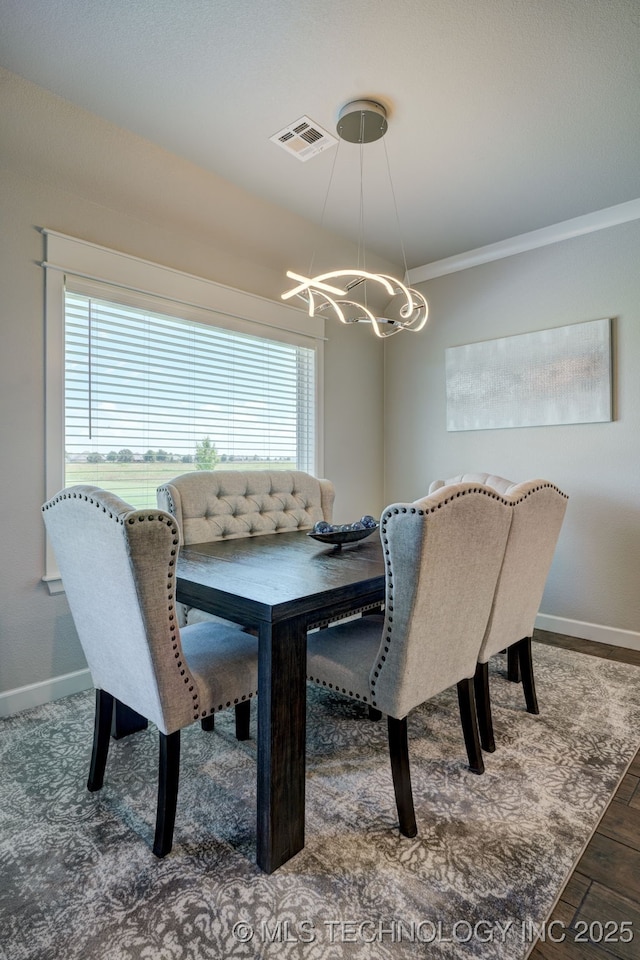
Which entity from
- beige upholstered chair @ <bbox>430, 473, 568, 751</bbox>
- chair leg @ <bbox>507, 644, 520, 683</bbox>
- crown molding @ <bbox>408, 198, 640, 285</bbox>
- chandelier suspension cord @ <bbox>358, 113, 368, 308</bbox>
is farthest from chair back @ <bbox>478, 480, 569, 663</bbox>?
crown molding @ <bbox>408, 198, 640, 285</bbox>

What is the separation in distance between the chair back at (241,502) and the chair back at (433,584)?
45.4 inches

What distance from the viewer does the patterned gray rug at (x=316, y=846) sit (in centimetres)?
112

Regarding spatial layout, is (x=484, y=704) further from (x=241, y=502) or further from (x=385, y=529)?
(x=241, y=502)

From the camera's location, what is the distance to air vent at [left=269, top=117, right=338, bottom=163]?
2186 mm

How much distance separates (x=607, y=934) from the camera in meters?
1.13

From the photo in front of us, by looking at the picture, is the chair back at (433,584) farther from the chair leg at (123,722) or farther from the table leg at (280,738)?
the chair leg at (123,722)

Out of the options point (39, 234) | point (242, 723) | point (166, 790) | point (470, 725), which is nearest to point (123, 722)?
point (242, 723)

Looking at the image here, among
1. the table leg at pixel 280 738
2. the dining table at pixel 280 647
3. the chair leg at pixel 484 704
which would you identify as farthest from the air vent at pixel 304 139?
the chair leg at pixel 484 704

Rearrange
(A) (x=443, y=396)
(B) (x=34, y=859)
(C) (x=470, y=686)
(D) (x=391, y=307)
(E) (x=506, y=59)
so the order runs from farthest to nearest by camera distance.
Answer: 1. (D) (x=391, y=307)
2. (A) (x=443, y=396)
3. (E) (x=506, y=59)
4. (C) (x=470, y=686)
5. (B) (x=34, y=859)

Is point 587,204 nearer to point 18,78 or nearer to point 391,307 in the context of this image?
point 391,307

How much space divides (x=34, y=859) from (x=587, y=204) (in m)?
3.97

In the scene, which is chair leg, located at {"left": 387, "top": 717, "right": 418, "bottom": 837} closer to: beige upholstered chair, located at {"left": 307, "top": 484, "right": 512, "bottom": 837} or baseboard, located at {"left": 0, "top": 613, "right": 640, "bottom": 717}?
beige upholstered chair, located at {"left": 307, "top": 484, "right": 512, "bottom": 837}

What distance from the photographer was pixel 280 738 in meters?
1.30

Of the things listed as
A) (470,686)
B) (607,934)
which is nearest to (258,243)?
(470,686)
